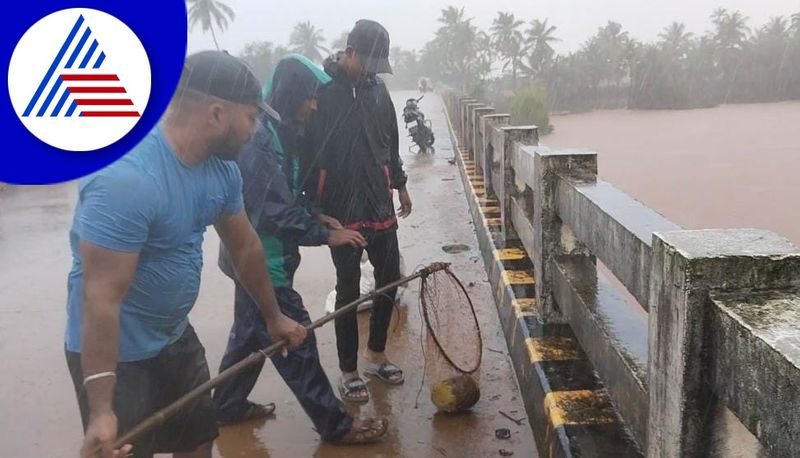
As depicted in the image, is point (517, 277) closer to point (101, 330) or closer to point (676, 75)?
point (101, 330)

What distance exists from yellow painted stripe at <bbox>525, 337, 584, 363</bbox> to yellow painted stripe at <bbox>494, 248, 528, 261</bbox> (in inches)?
60.6

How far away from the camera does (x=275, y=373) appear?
13.4 feet

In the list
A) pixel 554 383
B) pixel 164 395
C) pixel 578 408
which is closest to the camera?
pixel 164 395

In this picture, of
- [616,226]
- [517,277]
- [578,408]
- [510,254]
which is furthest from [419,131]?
[616,226]

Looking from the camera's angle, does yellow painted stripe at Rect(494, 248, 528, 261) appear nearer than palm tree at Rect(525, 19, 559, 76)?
Yes

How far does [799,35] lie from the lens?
4288cm

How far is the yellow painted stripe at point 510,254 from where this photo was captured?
5133mm

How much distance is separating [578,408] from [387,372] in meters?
1.30

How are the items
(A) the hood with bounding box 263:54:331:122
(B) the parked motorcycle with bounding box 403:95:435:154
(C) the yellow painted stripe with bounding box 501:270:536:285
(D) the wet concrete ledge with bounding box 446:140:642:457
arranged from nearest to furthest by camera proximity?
1. (D) the wet concrete ledge with bounding box 446:140:642:457
2. (A) the hood with bounding box 263:54:331:122
3. (C) the yellow painted stripe with bounding box 501:270:536:285
4. (B) the parked motorcycle with bounding box 403:95:435:154

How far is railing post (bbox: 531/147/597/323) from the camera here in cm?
344

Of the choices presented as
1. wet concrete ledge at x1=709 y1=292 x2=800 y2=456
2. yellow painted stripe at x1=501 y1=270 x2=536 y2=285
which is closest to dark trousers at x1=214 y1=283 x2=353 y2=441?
yellow painted stripe at x1=501 y1=270 x2=536 y2=285

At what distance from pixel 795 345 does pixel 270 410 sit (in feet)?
9.06

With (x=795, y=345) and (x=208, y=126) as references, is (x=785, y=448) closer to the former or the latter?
(x=795, y=345)

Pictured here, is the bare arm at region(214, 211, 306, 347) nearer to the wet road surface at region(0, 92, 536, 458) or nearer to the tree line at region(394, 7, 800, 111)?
the wet road surface at region(0, 92, 536, 458)
